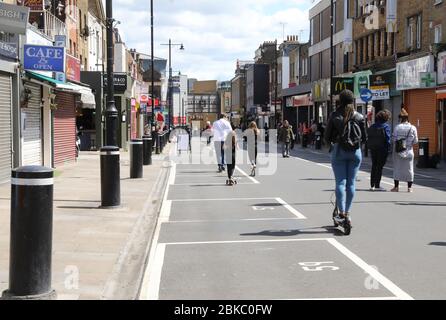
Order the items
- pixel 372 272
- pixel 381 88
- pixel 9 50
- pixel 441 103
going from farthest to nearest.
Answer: pixel 381 88 < pixel 441 103 < pixel 9 50 < pixel 372 272

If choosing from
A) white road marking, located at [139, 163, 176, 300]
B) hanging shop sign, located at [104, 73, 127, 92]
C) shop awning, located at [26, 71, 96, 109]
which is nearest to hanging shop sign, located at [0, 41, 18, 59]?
shop awning, located at [26, 71, 96, 109]

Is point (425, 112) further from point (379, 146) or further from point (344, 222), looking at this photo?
point (344, 222)

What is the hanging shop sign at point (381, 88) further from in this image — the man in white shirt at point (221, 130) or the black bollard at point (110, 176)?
the black bollard at point (110, 176)

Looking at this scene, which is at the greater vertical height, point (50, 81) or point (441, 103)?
point (50, 81)

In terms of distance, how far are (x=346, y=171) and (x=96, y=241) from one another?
144 inches

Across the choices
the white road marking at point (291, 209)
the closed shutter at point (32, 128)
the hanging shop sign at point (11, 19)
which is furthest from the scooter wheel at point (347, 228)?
the closed shutter at point (32, 128)

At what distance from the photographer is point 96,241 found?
8.98 m

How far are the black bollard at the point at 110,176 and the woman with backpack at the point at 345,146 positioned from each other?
435cm

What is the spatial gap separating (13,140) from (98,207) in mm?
5967

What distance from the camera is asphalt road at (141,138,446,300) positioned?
6465mm

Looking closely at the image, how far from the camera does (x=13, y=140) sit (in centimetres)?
1734

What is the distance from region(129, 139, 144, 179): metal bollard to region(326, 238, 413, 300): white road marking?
10.2 m

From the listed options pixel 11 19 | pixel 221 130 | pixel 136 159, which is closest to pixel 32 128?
pixel 136 159

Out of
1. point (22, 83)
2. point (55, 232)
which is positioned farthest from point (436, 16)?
point (55, 232)
